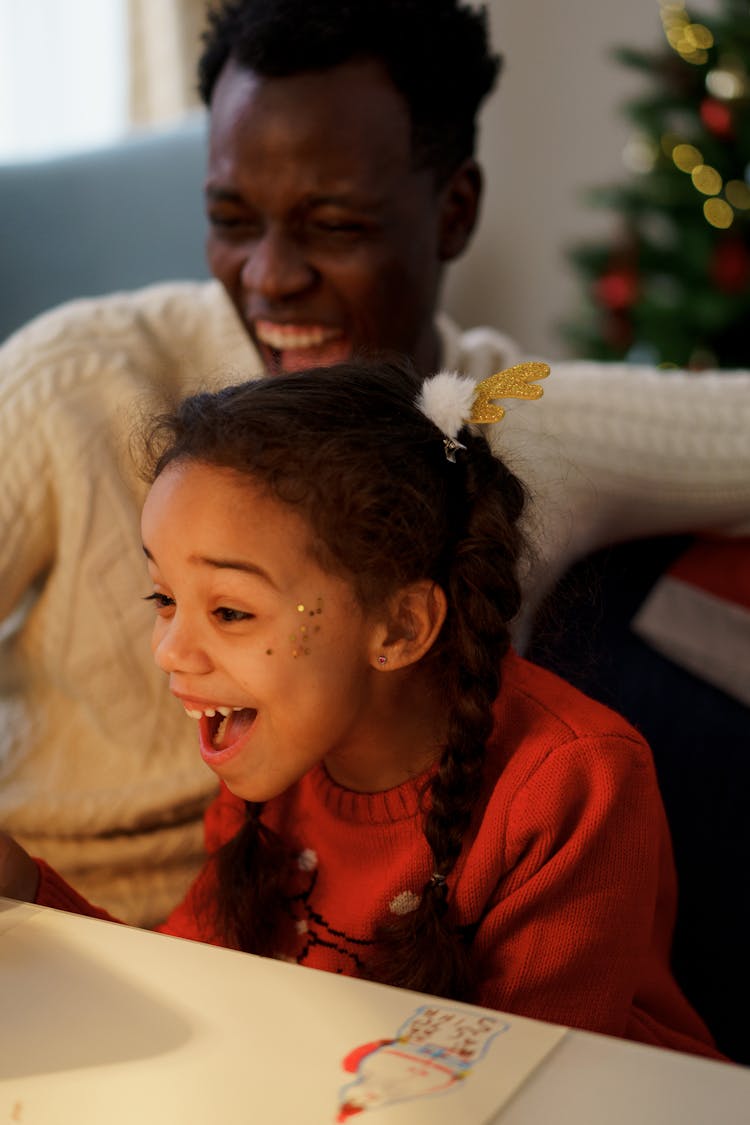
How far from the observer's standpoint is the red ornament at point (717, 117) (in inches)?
105

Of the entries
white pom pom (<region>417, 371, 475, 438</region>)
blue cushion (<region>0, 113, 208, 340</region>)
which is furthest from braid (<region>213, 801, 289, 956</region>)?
blue cushion (<region>0, 113, 208, 340</region>)

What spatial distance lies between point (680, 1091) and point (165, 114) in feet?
9.83

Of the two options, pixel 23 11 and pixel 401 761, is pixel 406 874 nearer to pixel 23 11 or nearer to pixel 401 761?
pixel 401 761

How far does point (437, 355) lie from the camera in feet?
5.26

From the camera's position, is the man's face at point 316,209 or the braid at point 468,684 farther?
the man's face at point 316,209

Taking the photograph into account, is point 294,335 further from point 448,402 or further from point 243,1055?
point 243,1055

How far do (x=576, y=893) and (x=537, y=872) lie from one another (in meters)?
0.03

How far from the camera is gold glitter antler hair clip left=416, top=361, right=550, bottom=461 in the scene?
92cm

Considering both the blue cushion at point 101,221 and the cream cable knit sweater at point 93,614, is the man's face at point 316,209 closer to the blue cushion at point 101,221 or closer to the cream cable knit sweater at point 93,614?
the cream cable knit sweater at point 93,614

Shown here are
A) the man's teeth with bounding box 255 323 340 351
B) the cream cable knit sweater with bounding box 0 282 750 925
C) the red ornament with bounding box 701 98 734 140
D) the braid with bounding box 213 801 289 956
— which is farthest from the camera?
the red ornament with bounding box 701 98 734 140

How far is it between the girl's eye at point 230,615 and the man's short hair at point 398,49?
0.70 m

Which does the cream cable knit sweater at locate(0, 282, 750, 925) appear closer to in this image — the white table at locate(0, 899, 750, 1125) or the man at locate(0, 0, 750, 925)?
the man at locate(0, 0, 750, 925)

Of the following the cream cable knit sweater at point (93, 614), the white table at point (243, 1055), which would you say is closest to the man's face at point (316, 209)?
the cream cable knit sweater at point (93, 614)

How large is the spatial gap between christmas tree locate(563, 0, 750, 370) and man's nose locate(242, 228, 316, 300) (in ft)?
5.05
